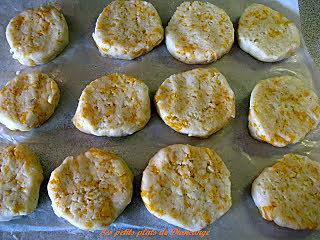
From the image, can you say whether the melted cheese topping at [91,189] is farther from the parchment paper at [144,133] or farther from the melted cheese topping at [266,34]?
the melted cheese topping at [266,34]

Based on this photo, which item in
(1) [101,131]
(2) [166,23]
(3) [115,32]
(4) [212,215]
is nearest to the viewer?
(4) [212,215]

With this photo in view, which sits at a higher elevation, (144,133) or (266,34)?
(266,34)

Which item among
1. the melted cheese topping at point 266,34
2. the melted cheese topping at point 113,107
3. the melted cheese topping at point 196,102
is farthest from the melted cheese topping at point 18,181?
the melted cheese topping at point 266,34

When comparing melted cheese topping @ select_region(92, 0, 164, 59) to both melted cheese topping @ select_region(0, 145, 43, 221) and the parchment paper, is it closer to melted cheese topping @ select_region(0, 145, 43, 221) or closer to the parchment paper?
the parchment paper

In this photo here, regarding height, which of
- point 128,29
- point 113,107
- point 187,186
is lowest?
point 187,186

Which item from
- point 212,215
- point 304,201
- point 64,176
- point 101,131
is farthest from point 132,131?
point 304,201

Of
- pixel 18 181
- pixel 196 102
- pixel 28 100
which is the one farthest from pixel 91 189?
pixel 196 102

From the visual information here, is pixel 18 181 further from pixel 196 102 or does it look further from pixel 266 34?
pixel 266 34

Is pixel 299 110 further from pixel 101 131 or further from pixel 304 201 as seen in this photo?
pixel 101 131
